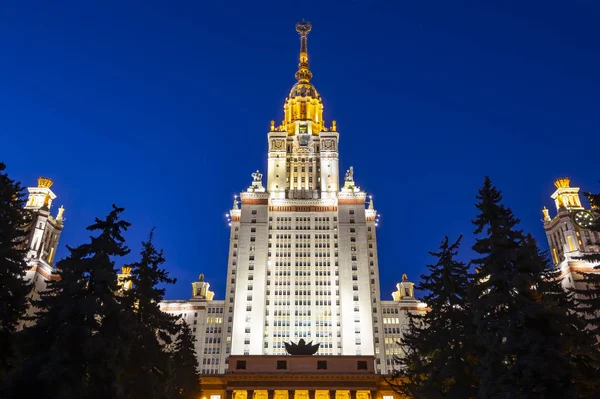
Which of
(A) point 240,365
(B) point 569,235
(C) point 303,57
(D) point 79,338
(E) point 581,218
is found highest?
(C) point 303,57

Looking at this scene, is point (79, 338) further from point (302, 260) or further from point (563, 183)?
point (563, 183)

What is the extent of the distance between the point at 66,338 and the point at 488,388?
67.2ft

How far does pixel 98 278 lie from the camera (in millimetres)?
25781

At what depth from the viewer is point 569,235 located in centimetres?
10038

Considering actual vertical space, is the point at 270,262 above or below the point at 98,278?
above

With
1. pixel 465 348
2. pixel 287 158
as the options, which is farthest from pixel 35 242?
pixel 465 348

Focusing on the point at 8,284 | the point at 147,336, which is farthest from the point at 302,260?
the point at 8,284

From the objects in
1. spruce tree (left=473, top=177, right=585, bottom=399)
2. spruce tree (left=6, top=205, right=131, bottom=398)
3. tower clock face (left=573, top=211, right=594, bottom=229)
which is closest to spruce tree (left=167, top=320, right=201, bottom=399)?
spruce tree (left=6, top=205, right=131, bottom=398)

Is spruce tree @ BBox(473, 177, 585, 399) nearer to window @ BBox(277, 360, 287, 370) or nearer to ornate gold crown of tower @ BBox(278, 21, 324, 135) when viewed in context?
window @ BBox(277, 360, 287, 370)

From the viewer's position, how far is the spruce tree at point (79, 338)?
23172 millimetres

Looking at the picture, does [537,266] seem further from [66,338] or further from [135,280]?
[135,280]

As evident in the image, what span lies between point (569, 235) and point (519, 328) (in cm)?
9071

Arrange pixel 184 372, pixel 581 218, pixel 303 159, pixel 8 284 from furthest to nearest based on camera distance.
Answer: pixel 303 159, pixel 581 218, pixel 184 372, pixel 8 284

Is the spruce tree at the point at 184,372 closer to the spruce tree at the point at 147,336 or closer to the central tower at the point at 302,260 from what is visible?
the spruce tree at the point at 147,336
